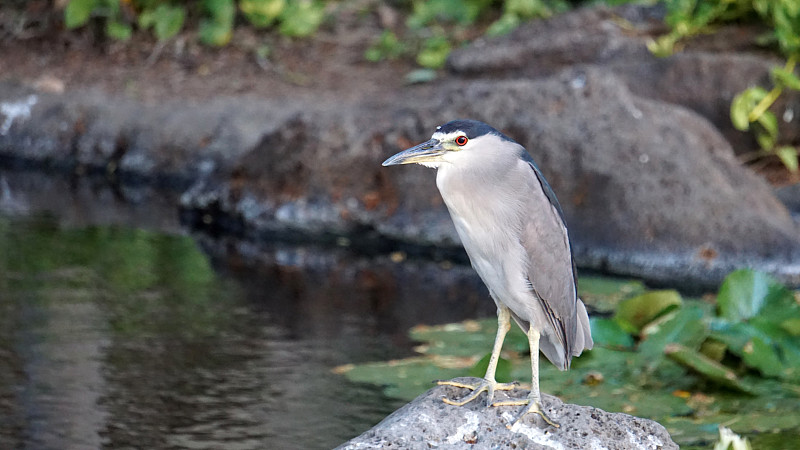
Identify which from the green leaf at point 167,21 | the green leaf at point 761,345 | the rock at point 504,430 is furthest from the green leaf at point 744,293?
the green leaf at point 167,21

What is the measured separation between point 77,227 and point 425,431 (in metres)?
5.41

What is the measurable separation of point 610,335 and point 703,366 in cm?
59

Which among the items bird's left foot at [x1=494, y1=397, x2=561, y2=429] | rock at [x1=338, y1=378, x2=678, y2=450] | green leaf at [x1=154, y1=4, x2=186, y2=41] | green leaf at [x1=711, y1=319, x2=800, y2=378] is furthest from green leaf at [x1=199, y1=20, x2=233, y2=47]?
bird's left foot at [x1=494, y1=397, x2=561, y2=429]

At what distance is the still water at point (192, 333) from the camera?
485 centimetres

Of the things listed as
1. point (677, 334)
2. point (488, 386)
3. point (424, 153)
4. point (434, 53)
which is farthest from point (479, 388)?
point (434, 53)

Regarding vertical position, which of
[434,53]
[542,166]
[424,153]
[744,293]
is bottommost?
[744,293]

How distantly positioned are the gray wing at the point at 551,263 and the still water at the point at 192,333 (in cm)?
141

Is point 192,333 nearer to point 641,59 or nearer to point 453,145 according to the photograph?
point 453,145

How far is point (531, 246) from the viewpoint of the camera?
353 centimetres

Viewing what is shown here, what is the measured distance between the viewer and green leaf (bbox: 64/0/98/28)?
38.0 ft

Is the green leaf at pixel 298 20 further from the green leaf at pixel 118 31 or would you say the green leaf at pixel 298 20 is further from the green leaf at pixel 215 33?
the green leaf at pixel 118 31

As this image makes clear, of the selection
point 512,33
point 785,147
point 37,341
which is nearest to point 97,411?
point 37,341

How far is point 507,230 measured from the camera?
11.3 ft

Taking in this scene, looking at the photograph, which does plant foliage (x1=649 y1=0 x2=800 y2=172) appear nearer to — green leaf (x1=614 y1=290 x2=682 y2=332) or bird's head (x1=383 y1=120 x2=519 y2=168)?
green leaf (x1=614 y1=290 x2=682 y2=332)
